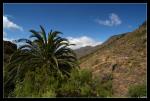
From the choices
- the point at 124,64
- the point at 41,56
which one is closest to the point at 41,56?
the point at 41,56

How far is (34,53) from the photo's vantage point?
47.3 feet

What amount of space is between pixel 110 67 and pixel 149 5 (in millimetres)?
14263

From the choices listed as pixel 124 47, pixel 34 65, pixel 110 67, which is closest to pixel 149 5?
pixel 34 65

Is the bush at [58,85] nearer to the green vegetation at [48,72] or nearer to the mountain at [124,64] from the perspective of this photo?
the green vegetation at [48,72]

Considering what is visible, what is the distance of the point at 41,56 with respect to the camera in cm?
1417

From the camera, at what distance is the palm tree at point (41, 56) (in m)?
14.0

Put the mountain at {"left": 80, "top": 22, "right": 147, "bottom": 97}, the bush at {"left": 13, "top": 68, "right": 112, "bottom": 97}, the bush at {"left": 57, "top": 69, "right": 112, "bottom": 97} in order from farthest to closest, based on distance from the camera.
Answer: the mountain at {"left": 80, "top": 22, "right": 147, "bottom": 97}
the bush at {"left": 57, "top": 69, "right": 112, "bottom": 97}
the bush at {"left": 13, "top": 68, "right": 112, "bottom": 97}

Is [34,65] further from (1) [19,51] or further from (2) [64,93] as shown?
(2) [64,93]

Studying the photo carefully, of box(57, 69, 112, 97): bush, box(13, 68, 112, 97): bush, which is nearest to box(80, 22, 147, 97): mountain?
box(57, 69, 112, 97): bush

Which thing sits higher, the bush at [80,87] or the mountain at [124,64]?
the mountain at [124,64]

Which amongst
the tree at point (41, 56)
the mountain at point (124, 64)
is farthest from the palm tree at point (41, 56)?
the mountain at point (124, 64)

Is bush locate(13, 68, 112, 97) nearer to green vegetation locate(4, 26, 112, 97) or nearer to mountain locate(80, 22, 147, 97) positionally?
green vegetation locate(4, 26, 112, 97)

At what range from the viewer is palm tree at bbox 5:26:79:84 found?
45.8 ft

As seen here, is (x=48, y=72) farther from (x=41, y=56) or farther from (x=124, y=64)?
(x=124, y=64)
